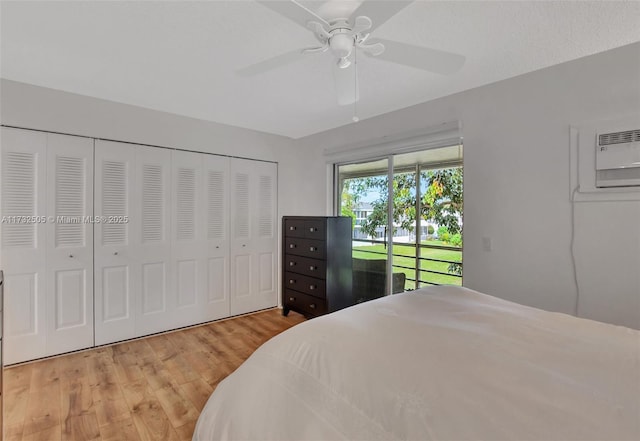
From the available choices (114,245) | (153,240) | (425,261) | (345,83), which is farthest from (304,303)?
(345,83)

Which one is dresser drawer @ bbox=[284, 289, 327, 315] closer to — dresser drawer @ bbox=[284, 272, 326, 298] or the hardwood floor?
dresser drawer @ bbox=[284, 272, 326, 298]

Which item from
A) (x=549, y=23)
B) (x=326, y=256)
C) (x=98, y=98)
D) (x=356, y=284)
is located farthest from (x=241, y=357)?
(x=549, y=23)

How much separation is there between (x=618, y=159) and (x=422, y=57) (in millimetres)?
1399

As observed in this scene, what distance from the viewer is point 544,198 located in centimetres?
213

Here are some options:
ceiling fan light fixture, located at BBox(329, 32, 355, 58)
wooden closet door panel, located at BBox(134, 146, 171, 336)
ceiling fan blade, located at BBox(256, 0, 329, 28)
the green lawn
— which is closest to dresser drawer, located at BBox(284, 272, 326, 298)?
the green lawn

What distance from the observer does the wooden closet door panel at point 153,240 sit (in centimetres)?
294

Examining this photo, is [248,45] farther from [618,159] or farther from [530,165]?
[618,159]

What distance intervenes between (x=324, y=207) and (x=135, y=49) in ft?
8.13

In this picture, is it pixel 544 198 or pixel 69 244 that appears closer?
pixel 544 198

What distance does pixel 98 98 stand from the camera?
8.93 feet

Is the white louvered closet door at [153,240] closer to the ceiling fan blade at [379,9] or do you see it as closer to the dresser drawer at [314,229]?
the dresser drawer at [314,229]

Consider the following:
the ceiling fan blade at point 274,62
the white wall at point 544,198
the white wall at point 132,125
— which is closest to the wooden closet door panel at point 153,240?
the white wall at point 132,125

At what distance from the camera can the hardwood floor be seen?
5.62 ft

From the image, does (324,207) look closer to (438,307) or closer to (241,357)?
(241,357)
